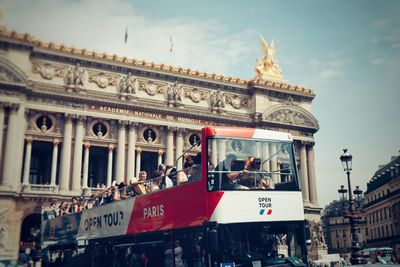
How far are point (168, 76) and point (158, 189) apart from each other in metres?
27.1

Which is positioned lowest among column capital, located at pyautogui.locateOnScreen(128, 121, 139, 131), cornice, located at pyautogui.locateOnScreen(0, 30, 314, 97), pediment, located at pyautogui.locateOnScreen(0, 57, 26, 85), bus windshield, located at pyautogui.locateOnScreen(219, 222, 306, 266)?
bus windshield, located at pyautogui.locateOnScreen(219, 222, 306, 266)

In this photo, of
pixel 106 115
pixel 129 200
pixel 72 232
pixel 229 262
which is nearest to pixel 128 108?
pixel 106 115

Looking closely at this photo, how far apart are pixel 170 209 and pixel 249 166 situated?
2.27 m

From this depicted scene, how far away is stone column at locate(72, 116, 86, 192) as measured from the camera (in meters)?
33.3

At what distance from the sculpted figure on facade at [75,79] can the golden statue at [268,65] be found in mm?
17309

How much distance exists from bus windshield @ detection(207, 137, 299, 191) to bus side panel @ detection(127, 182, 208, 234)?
566mm

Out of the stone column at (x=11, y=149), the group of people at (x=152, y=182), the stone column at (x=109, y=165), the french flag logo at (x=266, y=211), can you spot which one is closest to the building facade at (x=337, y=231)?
the stone column at (x=109, y=165)

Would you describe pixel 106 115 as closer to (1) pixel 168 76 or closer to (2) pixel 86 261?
(1) pixel 168 76

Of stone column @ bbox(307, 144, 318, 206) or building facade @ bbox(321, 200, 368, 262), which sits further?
building facade @ bbox(321, 200, 368, 262)

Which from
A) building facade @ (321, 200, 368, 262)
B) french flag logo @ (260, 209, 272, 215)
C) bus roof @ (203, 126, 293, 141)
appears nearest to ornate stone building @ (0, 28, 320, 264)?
bus roof @ (203, 126, 293, 141)

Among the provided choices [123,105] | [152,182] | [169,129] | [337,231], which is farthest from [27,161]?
[337,231]

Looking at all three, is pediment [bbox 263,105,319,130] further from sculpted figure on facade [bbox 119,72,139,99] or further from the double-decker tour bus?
the double-decker tour bus

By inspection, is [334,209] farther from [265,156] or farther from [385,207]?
[265,156]

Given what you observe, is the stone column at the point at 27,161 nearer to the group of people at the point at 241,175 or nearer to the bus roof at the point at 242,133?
the bus roof at the point at 242,133
